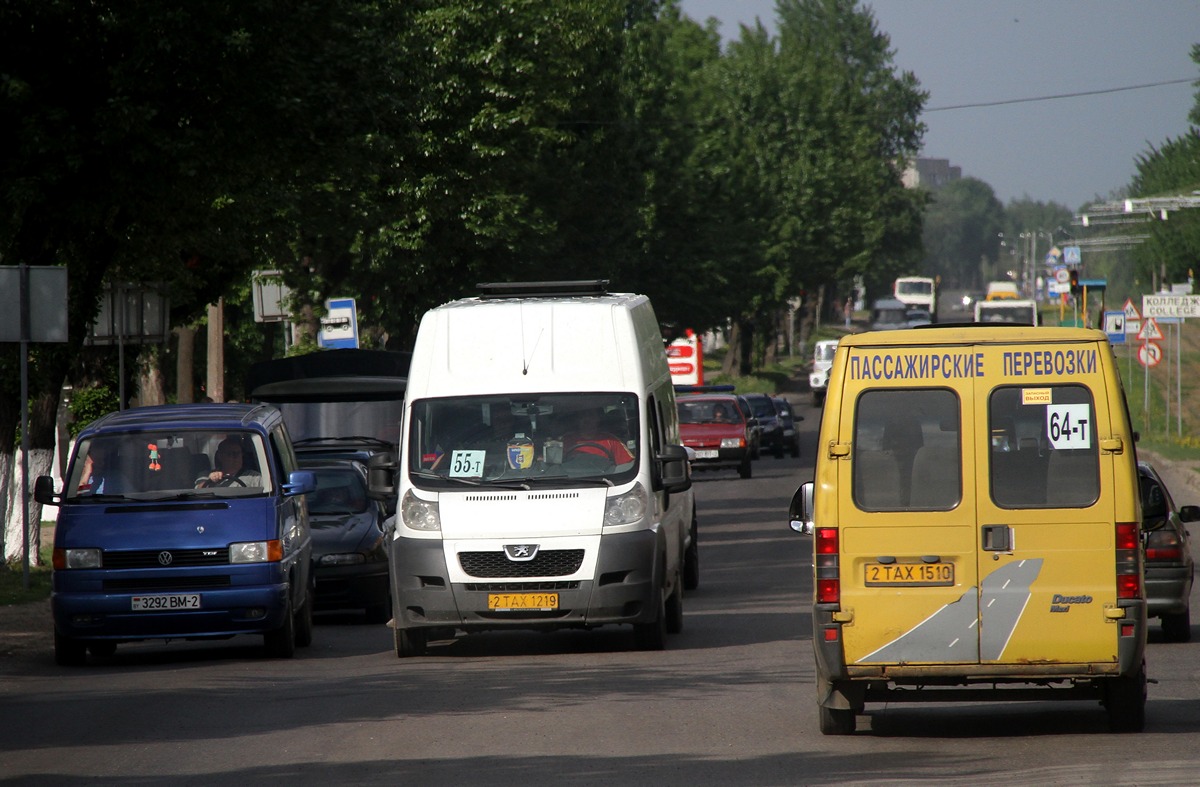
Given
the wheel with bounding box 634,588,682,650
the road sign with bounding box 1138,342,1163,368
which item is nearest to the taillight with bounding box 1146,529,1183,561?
the wheel with bounding box 634,588,682,650

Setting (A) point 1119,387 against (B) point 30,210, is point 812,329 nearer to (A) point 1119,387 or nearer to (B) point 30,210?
(B) point 30,210

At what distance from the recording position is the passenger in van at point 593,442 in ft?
50.0

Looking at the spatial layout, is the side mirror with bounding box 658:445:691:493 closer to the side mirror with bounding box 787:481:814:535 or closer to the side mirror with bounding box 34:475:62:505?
the side mirror with bounding box 787:481:814:535

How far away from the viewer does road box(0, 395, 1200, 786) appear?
30.4 ft

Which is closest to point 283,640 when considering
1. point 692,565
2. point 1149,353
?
point 692,565

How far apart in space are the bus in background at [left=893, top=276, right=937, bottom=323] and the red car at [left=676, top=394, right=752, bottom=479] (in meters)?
86.9

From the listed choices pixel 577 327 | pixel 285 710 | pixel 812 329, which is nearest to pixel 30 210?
pixel 577 327

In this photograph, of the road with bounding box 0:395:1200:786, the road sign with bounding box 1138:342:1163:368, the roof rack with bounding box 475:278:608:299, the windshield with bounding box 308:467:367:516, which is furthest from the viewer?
the road sign with bounding box 1138:342:1163:368

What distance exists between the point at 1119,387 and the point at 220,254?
54.9 ft

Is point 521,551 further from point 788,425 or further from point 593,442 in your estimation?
point 788,425

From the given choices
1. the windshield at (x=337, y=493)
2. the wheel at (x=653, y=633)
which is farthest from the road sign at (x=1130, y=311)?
the wheel at (x=653, y=633)

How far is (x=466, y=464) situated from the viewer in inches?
597

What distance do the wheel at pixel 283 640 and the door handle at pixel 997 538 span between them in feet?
22.2

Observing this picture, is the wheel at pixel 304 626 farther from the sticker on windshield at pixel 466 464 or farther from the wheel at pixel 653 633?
the wheel at pixel 653 633
